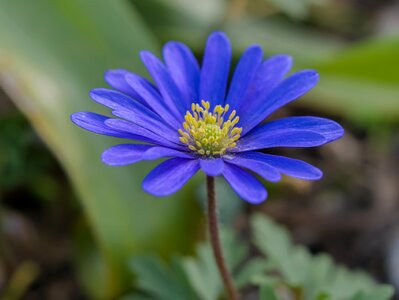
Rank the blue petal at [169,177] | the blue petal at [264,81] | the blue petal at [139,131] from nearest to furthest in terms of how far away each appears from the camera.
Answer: the blue petal at [169,177] < the blue petal at [139,131] < the blue petal at [264,81]

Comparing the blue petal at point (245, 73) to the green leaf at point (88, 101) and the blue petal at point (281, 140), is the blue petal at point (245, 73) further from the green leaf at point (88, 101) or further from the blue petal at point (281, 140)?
the green leaf at point (88, 101)

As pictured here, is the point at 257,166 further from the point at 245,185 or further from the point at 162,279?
the point at 162,279

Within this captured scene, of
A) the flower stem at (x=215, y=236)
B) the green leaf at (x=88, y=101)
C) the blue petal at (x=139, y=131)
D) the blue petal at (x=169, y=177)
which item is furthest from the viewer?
the green leaf at (x=88, y=101)

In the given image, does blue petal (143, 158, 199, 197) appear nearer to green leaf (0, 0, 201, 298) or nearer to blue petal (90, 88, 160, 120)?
blue petal (90, 88, 160, 120)

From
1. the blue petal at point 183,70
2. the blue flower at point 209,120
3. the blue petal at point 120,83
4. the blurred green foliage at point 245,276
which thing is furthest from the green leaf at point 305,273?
the blue petal at point 120,83

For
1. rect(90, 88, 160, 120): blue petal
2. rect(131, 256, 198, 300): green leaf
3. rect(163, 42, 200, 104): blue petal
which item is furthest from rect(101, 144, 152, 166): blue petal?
rect(131, 256, 198, 300): green leaf

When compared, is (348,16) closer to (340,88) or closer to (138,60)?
(340,88)
